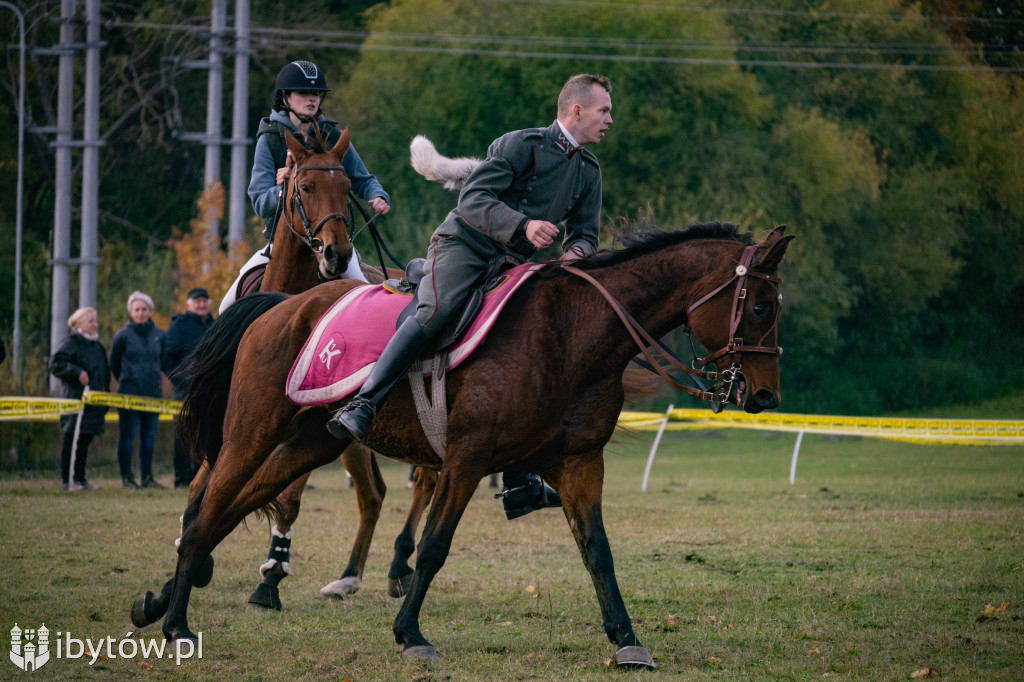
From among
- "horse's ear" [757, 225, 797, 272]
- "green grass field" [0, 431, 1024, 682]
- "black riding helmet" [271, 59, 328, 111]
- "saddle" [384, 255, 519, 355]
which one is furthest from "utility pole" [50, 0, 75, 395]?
"horse's ear" [757, 225, 797, 272]

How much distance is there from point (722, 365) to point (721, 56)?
113 feet

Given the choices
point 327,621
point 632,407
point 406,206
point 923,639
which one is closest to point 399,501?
point 327,621

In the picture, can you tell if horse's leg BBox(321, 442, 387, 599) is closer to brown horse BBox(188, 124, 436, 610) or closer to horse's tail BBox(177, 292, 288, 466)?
brown horse BBox(188, 124, 436, 610)

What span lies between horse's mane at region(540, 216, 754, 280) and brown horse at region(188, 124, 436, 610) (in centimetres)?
177

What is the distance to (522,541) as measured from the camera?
11547mm

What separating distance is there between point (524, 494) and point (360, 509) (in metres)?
2.29

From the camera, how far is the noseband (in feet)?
26.0

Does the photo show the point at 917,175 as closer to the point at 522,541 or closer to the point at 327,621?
the point at 522,541

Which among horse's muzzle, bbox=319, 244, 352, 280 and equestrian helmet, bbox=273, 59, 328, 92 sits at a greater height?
equestrian helmet, bbox=273, 59, 328, 92

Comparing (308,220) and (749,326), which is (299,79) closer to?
(308,220)

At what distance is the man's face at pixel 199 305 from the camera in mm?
16047

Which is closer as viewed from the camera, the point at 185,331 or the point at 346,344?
the point at 346,344

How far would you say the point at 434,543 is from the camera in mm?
6559

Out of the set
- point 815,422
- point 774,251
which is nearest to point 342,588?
point 774,251
